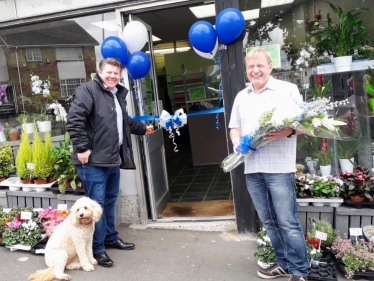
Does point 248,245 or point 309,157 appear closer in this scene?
point 248,245

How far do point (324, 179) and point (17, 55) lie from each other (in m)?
4.16

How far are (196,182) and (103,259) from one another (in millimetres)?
3022

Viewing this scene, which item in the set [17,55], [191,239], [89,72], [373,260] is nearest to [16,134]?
[17,55]

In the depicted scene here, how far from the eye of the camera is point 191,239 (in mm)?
4148

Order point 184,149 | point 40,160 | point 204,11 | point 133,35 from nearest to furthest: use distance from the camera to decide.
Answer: point 133,35 → point 40,160 → point 204,11 → point 184,149

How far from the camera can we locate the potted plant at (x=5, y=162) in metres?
4.96

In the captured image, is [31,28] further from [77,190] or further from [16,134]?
[77,190]

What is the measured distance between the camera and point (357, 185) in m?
3.56

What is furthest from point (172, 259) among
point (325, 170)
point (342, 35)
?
point (342, 35)

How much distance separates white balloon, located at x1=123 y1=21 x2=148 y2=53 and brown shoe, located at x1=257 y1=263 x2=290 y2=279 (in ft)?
8.63

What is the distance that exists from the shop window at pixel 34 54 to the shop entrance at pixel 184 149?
1.38 meters

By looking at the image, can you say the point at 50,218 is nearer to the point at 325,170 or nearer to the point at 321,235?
the point at 321,235

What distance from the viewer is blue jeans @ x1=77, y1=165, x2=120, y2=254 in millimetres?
3549

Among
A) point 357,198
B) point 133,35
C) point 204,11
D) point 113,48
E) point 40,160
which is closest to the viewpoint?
point 357,198
